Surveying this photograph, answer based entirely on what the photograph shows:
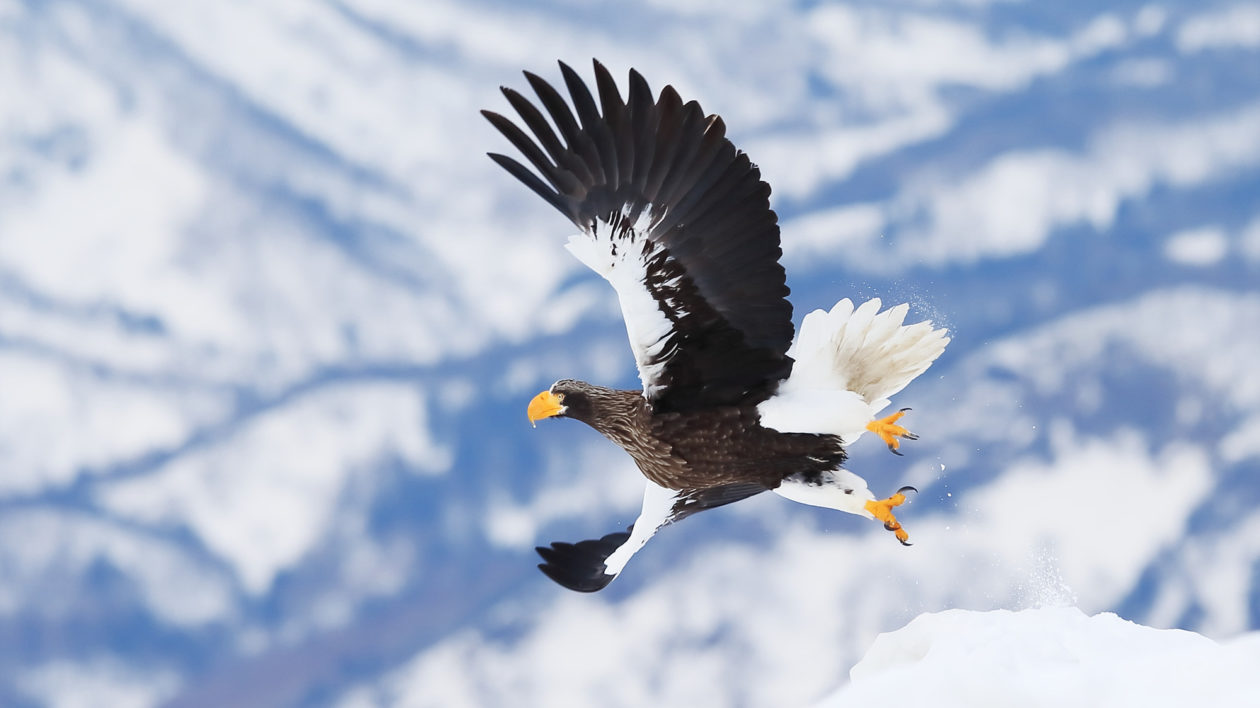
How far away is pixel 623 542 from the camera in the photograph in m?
6.28

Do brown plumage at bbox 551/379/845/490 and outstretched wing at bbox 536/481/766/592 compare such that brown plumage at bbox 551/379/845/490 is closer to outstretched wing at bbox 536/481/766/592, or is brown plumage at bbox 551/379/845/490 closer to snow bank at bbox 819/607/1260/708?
outstretched wing at bbox 536/481/766/592

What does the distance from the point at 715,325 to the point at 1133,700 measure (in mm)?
2249

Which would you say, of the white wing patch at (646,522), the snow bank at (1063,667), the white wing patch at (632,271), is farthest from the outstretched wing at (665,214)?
the snow bank at (1063,667)

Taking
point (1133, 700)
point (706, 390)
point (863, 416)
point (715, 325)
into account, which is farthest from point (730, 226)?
point (1133, 700)

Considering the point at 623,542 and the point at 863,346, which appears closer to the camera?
the point at 863,346

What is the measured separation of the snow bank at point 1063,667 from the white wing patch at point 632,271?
176 centimetres

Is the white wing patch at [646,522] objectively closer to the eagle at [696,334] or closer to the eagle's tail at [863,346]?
the eagle at [696,334]

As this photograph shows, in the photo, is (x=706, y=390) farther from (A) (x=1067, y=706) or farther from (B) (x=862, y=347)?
(A) (x=1067, y=706)

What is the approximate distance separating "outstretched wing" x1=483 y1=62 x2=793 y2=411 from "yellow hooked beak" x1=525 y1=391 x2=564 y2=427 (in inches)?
25.1

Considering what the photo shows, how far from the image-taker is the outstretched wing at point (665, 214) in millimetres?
4777

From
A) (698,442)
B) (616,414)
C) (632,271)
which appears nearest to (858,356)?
(698,442)

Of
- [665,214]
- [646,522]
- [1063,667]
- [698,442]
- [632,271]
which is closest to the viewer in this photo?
[1063,667]

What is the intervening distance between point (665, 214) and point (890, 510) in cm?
194

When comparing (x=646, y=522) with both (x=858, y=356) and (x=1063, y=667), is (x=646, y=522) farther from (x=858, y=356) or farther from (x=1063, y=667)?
(x=1063, y=667)
